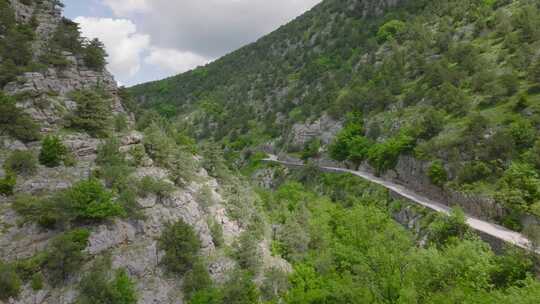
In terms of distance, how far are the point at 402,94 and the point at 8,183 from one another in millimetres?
59923

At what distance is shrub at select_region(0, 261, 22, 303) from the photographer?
19.4 metres

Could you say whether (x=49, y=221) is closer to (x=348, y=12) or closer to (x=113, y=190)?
(x=113, y=190)

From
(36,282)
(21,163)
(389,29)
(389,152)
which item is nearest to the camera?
(36,282)

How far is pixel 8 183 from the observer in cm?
Answer: 2395

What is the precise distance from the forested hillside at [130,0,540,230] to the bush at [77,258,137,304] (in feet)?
102

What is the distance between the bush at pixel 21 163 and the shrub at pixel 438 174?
130 feet

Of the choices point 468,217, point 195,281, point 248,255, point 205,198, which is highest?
point 205,198

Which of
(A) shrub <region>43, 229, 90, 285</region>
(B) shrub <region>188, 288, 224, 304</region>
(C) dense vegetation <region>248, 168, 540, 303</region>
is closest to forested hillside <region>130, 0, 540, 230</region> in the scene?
(C) dense vegetation <region>248, 168, 540, 303</region>

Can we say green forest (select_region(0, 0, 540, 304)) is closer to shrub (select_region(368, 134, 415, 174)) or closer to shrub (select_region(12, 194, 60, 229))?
shrub (select_region(12, 194, 60, 229))

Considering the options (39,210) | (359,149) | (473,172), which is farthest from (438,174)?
(39,210)

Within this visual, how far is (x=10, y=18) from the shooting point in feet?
114

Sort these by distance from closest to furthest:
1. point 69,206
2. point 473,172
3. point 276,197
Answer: point 69,206 → point 473,172 → point 276,197

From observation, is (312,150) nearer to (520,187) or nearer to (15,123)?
(520,187)

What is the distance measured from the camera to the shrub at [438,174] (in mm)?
38031
